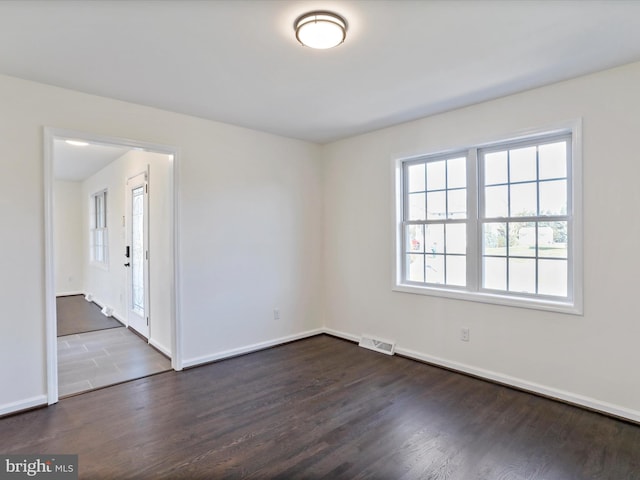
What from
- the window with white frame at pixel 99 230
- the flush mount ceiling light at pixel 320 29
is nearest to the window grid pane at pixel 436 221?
the flush mount ceiling light at pixel 320 29

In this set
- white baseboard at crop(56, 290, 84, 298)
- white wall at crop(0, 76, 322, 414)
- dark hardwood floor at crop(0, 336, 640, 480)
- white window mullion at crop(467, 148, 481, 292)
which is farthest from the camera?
white baseboard at crop(56, 290, 84, 298)

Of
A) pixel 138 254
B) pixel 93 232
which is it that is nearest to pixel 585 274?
pixel 138 254

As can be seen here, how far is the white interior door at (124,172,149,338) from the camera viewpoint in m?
4.48

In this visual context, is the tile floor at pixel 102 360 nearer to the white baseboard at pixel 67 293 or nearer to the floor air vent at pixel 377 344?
the floor air vent at pixel 377 344

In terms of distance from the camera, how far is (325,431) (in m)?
2.46

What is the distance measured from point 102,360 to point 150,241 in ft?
4.65

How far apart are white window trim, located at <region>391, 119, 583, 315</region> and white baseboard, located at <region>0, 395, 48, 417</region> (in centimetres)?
341

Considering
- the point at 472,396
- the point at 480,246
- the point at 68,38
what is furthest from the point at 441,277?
the point at 68,38

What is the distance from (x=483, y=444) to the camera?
2.31 meters

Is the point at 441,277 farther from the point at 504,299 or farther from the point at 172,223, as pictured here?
the point at 172,223

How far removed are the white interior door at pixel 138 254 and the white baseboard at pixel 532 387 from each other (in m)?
3.25

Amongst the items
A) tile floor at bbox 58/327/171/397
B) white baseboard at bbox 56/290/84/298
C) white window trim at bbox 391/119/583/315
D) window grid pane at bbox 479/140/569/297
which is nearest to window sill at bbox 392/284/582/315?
white window trim at bbox 391/119/583/315

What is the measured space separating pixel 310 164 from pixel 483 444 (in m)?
3.66

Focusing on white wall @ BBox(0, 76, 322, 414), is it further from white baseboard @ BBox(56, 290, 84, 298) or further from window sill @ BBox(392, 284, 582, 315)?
white baseboard @ BBox(56, 290, 84, 298)
